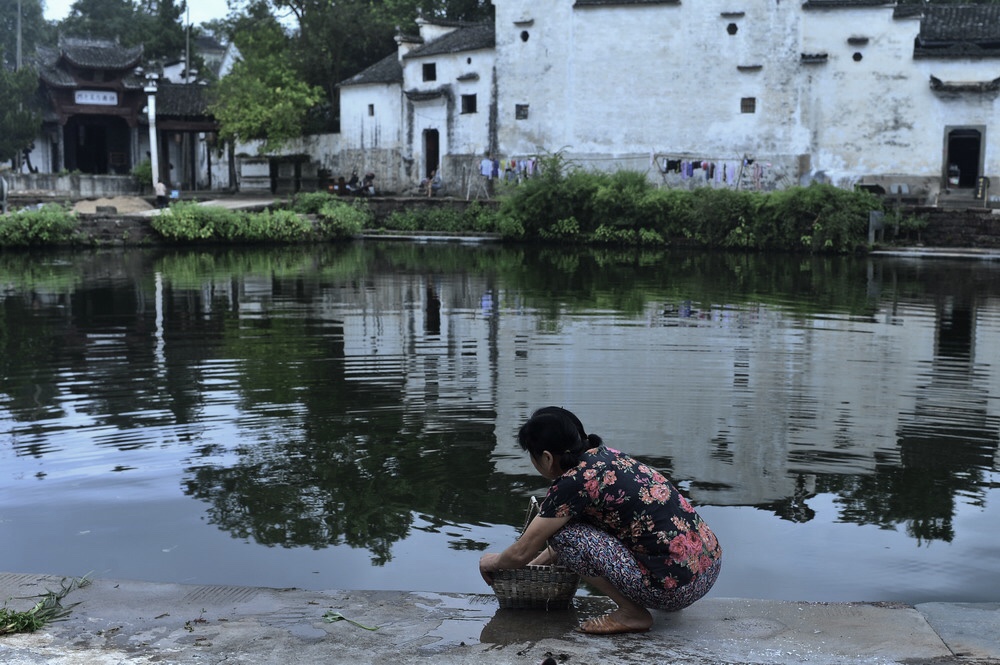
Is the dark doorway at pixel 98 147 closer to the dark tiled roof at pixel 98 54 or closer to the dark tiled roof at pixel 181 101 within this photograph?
the dark tiled roof at pixel 181 101

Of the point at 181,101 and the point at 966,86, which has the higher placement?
the point at 181,101

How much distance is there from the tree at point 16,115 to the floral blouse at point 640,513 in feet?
126

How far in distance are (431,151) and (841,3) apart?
15162 mm

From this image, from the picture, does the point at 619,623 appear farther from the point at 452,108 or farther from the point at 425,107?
the point at 425,107

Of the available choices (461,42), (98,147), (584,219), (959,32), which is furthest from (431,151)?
(959,32)

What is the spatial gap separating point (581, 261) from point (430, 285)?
6.88 meters

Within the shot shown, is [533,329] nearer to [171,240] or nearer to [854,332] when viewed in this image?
[854,332]

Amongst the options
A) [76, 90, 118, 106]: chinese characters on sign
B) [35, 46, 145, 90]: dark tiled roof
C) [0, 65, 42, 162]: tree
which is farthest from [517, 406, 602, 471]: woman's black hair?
[76, 90, 118, 106]: chinese characters on sign

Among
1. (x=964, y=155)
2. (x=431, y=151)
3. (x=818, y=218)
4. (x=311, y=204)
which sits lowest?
(x=818, y=218)

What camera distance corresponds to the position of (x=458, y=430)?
26.6ft

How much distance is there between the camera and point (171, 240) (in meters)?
28.8

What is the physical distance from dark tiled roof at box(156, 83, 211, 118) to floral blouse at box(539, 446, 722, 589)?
37820 millimetres

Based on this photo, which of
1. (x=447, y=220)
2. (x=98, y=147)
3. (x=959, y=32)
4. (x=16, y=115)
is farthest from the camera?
(x=98, y=147)

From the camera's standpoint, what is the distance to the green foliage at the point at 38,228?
85.5ft
